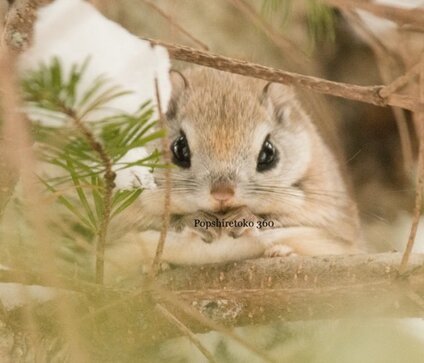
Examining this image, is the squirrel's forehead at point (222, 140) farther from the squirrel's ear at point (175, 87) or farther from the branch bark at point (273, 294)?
the branch bark at point (273, 294)

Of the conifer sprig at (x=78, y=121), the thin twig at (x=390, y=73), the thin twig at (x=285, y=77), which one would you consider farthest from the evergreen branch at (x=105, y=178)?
the thin twig at (x=390, y=73)

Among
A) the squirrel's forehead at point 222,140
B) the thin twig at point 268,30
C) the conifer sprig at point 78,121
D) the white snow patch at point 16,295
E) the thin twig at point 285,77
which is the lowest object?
the white snow patch at point 16,295

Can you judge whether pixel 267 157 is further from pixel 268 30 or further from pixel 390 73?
pixel 390 73

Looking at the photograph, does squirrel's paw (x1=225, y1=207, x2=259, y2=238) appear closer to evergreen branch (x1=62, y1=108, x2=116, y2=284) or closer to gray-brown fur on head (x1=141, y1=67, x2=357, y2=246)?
gray-brown fur on head (x1=141, y1=67, x2=357, y2=246)

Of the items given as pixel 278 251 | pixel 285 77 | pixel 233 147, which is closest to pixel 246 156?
pixel 233 147

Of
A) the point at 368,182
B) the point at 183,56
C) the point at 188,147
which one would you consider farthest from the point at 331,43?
the point at 183,56
